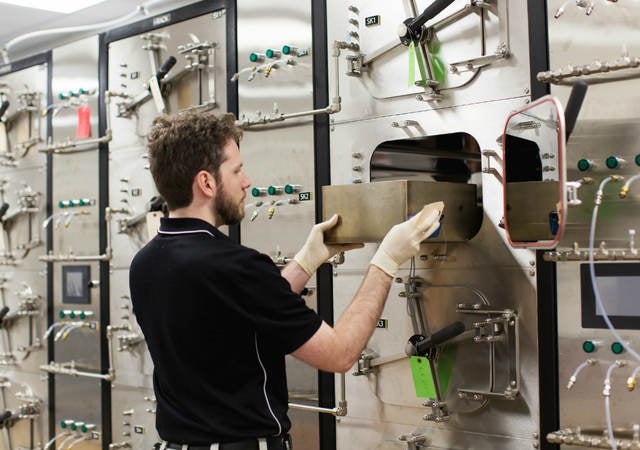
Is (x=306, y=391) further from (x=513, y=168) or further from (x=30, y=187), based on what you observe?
(x=30, y=187)

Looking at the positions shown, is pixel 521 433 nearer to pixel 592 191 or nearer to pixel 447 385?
pixel 447 385

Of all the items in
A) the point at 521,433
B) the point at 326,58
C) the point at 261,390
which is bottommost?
the point at 521,433

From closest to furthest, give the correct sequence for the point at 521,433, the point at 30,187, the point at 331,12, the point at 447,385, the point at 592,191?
1. the point at 592,191
2. the point at 521,433
3. the point at 447,385
4. the point at 331,12
5. the point at 30,187

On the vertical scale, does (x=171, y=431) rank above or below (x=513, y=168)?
below

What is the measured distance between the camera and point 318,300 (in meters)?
3.33

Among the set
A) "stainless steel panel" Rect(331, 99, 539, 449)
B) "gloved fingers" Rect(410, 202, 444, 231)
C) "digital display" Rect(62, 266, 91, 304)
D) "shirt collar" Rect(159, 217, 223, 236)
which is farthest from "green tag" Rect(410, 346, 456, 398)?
"digital display" Rect(62, 266, 91, 304)

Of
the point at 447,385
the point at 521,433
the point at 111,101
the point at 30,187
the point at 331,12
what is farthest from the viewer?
the point at 30,187

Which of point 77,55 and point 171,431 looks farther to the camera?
point 77,55

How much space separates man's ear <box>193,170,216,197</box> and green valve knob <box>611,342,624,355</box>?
1.32 meters

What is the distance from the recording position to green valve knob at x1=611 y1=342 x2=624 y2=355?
2.42 meters

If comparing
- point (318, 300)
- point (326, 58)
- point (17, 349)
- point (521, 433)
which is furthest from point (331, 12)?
point (17, 349)

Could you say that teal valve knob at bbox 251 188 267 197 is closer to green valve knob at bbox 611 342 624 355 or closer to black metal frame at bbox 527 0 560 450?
black metal frame at bbox 527 0 560 450

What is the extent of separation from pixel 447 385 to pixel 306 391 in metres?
0.76

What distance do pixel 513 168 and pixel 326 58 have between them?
1155 mm
